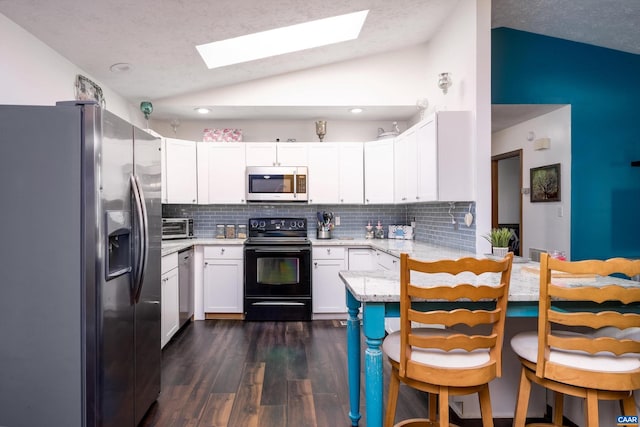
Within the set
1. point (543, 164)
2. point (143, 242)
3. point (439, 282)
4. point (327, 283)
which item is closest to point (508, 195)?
point (543, 164)

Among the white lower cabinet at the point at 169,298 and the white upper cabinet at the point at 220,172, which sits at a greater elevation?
the white upper cabinet at the point at 220,172

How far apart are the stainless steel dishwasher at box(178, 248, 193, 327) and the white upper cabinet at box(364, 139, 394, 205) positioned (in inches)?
84.3

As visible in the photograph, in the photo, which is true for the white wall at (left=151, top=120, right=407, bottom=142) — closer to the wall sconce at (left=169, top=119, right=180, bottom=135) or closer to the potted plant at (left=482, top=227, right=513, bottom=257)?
the wall sconce at (left=169, top=119, right=180, bottom=135)

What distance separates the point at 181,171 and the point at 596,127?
182 inches

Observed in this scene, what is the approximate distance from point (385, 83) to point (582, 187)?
7.89 feet

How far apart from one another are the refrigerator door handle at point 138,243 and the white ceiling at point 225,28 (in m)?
1.26

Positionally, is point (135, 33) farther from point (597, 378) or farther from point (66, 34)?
point (597, 378)

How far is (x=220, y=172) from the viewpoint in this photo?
4.43m

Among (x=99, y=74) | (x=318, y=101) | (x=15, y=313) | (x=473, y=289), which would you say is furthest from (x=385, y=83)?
(x=15, y=313)

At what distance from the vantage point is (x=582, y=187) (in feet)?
13.0

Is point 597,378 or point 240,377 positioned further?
point 240,377

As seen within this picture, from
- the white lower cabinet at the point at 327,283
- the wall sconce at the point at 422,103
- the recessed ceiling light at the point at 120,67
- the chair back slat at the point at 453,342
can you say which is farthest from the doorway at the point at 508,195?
the recessed ceiling light at the point at 120,67

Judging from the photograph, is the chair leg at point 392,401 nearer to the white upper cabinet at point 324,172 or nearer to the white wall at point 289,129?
the white upper cabinet at point 324,172

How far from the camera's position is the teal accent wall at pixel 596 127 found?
3.89m
